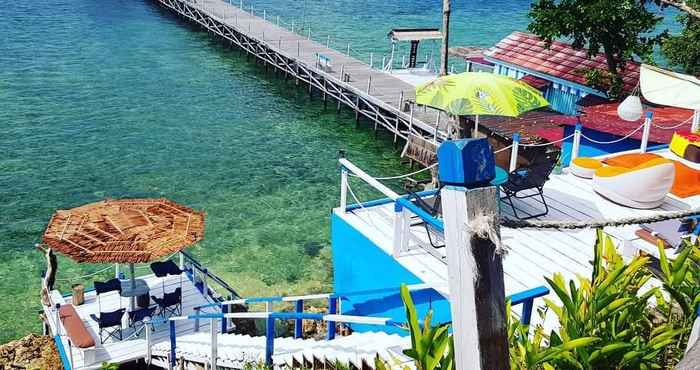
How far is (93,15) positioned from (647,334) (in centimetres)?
4712

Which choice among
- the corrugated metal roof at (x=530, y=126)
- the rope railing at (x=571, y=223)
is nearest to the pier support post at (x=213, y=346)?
the rope railing at (x=571, y=223)

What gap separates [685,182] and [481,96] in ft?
11.2

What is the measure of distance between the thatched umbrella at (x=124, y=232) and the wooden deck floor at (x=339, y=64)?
12.5 m

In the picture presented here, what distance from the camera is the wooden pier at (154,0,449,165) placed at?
23234 millimetres

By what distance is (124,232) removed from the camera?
33.7ft

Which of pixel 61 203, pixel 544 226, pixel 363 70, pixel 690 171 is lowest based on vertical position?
pixel 61 203

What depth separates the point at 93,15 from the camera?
46125 mm

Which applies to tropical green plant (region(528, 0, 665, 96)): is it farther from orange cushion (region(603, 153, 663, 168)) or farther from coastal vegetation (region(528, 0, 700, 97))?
orange cushion (region(603, 153, 663, 168))

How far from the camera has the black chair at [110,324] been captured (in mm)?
10180

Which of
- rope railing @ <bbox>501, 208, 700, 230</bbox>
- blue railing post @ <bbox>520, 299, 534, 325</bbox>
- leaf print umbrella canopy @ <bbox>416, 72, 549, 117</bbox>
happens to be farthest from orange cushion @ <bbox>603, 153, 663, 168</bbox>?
rope railing @ <bbox>501, 208, 700, 230</bbox>

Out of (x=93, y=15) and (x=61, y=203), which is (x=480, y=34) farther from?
(x=61, y=203)

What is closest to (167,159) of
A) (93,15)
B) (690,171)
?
(690,171)

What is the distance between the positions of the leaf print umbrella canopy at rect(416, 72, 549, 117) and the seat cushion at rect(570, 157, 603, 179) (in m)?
1.23

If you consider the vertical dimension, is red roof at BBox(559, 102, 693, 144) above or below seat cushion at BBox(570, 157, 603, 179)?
below
